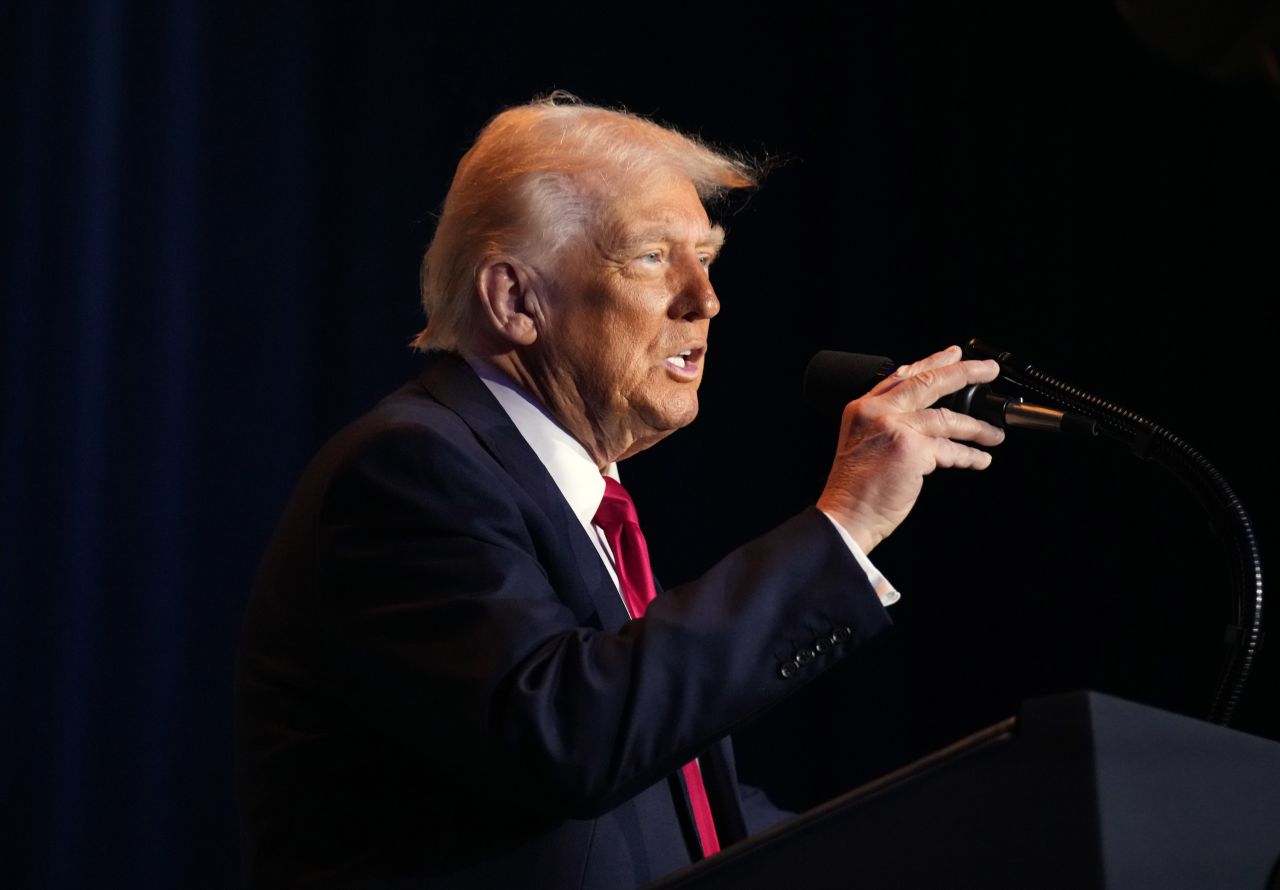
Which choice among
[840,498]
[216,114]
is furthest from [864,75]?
[840,498]

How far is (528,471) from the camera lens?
1.58m

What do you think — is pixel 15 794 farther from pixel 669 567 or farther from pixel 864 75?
pixel 864 75

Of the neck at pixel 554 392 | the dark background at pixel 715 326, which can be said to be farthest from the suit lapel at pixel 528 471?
the dark background at pixel 715 326

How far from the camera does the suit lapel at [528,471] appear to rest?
154cm

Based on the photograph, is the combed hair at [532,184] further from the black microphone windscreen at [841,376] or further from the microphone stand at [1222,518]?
the microphone stand at [1222,518]

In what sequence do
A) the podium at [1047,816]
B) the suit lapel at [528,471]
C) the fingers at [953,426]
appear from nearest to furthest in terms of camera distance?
the podium at [1047,816]
the fingers at [953,426]
the suit lapel at [528,471]

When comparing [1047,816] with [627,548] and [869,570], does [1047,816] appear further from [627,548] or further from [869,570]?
[627,548]

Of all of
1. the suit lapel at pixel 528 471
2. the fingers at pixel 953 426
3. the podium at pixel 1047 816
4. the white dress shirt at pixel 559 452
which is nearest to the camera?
the podium at pixel 1047 816

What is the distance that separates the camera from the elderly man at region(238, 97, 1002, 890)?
1287 millimetres

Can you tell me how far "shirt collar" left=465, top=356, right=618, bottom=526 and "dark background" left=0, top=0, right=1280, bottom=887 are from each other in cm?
114

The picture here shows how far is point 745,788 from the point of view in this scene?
76.0 inches

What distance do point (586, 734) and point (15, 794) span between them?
1.66 m

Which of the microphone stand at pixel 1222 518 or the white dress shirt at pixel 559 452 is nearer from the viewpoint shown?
the microphone stand at pixel 1222 518

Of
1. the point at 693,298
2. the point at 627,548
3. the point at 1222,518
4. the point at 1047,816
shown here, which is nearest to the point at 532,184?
the point at 693,298
